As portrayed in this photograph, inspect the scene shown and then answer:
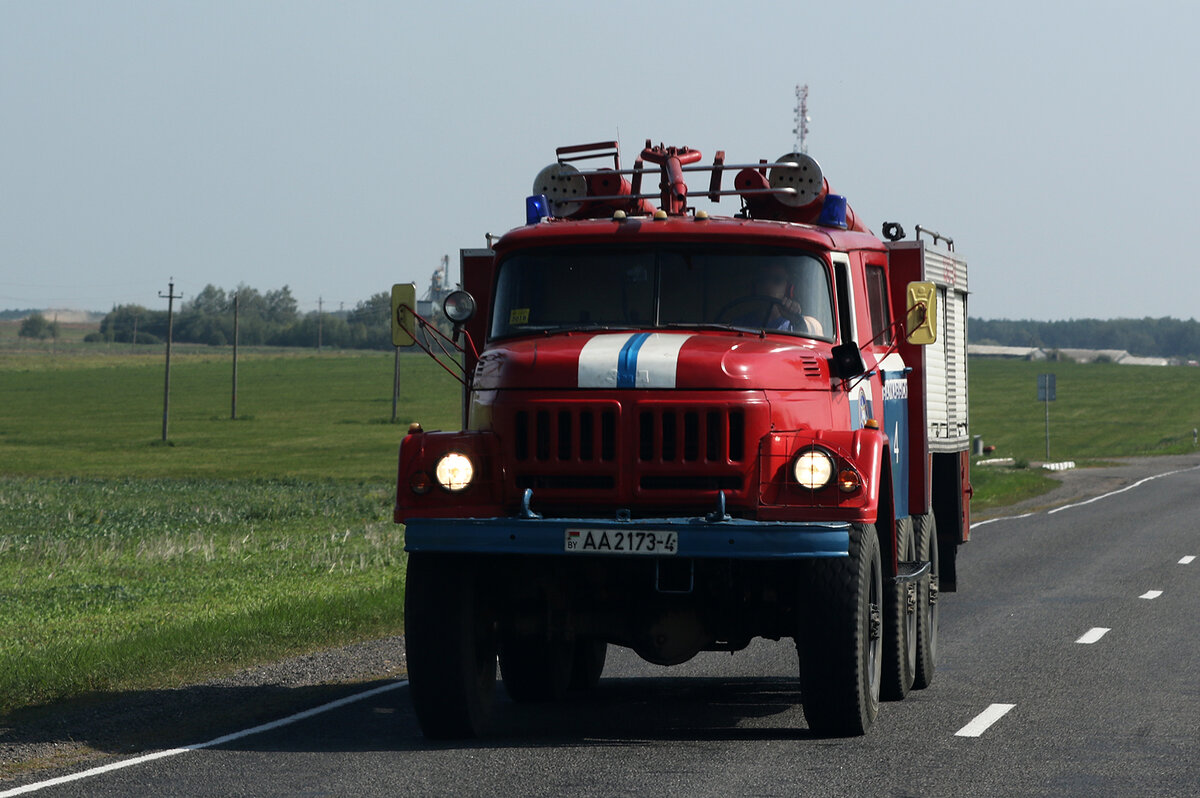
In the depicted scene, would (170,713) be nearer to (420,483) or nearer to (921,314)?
(420,483)

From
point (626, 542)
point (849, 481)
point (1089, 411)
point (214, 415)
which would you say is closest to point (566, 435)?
point (626, 542)

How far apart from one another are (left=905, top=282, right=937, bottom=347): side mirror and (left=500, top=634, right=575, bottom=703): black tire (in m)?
2.84

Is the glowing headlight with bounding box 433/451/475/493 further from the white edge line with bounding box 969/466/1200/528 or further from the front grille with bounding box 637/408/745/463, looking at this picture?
the white edge line with bounding box 969/466/1200/528

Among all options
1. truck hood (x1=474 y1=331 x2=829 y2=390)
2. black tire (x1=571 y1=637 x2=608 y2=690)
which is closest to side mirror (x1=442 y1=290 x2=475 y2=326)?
truck hood (x1=474 y1=331 x2=829 y2=390)

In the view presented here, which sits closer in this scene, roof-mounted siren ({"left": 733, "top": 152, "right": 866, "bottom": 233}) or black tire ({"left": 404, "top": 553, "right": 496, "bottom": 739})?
black tire ({"left": 404, "top": 553, "right": 496, "bottom": 739})

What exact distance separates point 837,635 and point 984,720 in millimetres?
1828

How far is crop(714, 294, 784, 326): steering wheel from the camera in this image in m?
9.61

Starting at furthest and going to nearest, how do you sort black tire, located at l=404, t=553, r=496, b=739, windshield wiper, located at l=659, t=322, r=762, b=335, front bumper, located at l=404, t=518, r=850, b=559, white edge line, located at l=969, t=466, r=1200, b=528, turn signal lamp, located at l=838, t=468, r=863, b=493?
white edge line, located at l=969, t=466, r=1200, b=528 → windshield wiper, located at l=659, t=322, r=762, b=335 → black tire, located at l=404, t=553, r=496, b=739 → turn signal lamp, located at l=838, t=468, r=863, b=493 → front bumper, located at l=404, t=518, r=850, b=559

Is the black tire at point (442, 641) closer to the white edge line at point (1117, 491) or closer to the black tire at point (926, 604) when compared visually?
the black tire at point (926, 604)

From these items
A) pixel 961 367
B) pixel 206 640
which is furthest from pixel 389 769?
pixel 961 367

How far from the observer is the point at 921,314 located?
9914mm

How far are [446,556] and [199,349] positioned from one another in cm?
17107

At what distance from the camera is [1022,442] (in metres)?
78.2

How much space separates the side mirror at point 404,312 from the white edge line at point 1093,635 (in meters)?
6.74
